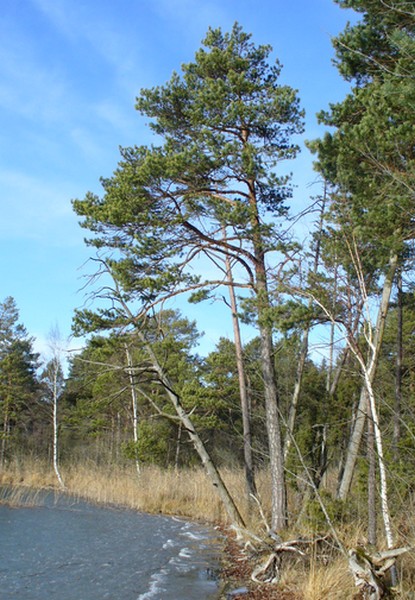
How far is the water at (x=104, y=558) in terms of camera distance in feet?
22.9

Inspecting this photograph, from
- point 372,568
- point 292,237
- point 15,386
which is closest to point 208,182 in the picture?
point 292,237

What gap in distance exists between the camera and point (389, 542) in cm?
529

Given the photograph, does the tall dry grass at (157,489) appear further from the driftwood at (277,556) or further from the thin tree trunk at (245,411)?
the driftwood at (277,556)

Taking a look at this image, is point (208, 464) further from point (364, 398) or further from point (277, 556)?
point (277, 556)

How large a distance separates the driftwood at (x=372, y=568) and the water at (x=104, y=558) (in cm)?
225

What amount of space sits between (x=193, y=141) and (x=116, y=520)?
995 cm

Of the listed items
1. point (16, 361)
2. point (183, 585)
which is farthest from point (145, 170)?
point (16, 361)

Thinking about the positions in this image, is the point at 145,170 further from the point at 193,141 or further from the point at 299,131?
the point at 299,131

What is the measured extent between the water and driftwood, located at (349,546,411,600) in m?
2.25

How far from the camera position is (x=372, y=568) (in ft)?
16.9

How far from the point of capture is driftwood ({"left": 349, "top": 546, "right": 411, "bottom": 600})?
16.5 ft

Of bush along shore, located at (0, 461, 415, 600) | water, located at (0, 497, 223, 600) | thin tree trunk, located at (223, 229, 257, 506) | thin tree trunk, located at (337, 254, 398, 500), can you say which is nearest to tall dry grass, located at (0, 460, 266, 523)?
bush along shore, located at (0, 461, 415, 600)

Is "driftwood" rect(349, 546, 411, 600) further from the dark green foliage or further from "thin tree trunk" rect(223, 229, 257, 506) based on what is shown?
the dark green foliage

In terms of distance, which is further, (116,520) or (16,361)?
(16,361)
